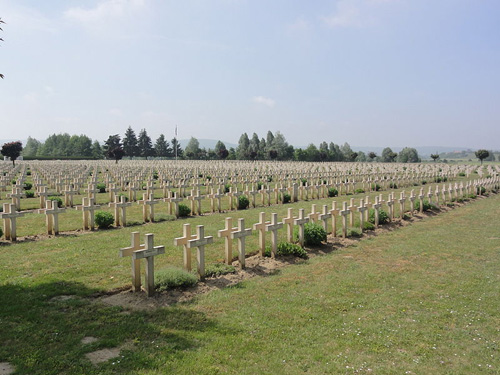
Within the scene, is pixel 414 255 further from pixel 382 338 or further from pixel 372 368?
pixel 372 368

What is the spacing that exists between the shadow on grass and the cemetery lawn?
1 cm

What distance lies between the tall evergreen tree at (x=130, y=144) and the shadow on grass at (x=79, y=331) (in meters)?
96.3

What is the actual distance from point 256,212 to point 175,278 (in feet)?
28.8

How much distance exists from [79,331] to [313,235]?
231 inches

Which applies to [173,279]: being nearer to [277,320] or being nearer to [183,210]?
[277,320]

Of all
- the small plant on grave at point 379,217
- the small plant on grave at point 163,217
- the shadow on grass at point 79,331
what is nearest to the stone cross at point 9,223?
the shadow on grass at point 79,331

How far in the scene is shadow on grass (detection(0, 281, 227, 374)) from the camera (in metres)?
3.85

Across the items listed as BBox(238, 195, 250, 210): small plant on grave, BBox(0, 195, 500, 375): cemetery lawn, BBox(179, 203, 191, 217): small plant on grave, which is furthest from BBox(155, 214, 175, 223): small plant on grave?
BBox(0, 195, 500, 375): cemetery lawn

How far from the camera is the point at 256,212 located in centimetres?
1479

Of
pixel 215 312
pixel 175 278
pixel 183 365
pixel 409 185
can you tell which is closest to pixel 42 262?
pixel 175 278

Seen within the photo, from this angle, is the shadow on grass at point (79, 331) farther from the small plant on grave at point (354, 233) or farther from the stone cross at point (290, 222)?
the small plant on grave at point (354, 233)

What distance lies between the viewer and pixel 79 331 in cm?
459

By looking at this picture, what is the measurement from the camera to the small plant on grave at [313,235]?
9.15 metres

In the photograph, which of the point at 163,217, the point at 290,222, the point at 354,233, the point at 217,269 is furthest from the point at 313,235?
the point at 163,217
